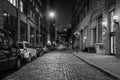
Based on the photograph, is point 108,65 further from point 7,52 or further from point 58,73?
point 7,52

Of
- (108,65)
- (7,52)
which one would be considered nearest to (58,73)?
(7,52)

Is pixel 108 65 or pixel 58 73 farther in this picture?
pixel 108 65

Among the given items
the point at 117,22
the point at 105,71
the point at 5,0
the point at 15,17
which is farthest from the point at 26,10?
the point at 105,71

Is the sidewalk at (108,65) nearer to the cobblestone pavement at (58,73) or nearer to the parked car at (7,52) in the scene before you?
the cobblestone pavement at (58,73)

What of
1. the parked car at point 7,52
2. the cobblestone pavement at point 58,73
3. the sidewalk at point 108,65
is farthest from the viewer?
the sidewalk at point 108,65

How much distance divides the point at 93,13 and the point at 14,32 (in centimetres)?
1479

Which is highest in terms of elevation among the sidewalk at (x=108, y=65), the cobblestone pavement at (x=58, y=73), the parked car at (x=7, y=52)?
the parked car at (x=7, y=52)

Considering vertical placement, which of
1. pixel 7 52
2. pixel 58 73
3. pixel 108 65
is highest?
pixel 7 52

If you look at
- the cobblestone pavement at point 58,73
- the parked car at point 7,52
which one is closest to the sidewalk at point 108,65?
the cobblestone pavement at point 58,73

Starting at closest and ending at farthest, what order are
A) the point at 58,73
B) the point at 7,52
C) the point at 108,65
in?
the point at 7,52, the point at 58,73, the point at 108,65

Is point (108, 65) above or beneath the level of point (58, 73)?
above

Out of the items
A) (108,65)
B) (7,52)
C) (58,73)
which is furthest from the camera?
(108,65)

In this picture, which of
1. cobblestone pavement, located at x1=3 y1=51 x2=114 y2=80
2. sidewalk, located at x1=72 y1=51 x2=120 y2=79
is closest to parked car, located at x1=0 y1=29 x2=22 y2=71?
cobblestone pavement, located at x1=3 y1=51 x2=114 y2=80

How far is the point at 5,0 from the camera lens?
65.6 ft
